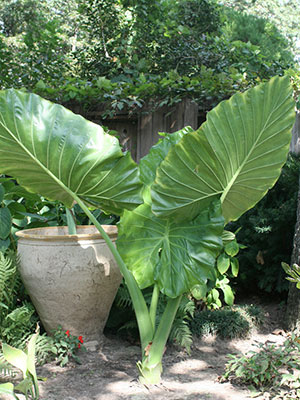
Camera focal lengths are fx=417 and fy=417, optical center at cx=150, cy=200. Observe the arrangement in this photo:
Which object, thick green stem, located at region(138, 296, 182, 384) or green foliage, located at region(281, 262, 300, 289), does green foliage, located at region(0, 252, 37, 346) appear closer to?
thick green stem, located at region(138, 296, 182, 384)

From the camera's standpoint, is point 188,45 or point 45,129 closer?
point 45,129

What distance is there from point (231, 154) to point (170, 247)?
60 cm

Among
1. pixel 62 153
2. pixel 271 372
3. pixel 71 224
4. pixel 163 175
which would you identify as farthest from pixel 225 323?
pixel 62 153

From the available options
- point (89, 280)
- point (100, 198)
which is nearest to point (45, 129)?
point (100, 198)

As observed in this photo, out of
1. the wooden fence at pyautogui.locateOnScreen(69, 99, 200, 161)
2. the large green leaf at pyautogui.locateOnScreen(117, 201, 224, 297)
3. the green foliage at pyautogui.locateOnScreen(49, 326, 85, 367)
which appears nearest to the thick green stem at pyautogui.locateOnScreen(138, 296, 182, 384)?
the large green leaf at pyautogui.locateOnScreen(117, 201, 224, 297)

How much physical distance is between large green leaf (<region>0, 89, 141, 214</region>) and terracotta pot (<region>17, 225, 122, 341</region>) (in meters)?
0.40

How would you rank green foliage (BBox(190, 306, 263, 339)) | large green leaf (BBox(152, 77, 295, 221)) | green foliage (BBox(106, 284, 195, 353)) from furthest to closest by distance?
green foliage (BBox(190, 306, 263, 339))
green foliage (BBox(106, 284, 195, 353))
large green leaf (BBox(152, 77, 295, 221))

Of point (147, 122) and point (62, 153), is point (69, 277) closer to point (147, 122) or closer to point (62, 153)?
point (62, 153)

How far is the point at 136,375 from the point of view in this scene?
2314 millimetres

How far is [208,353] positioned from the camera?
274 cm

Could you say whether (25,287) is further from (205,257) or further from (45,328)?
(205,257)

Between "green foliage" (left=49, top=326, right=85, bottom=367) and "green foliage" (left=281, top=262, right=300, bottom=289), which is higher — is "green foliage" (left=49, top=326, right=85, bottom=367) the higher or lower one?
the lower one

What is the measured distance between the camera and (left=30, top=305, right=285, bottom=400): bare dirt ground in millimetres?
2088

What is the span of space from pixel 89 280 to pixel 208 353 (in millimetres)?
929
